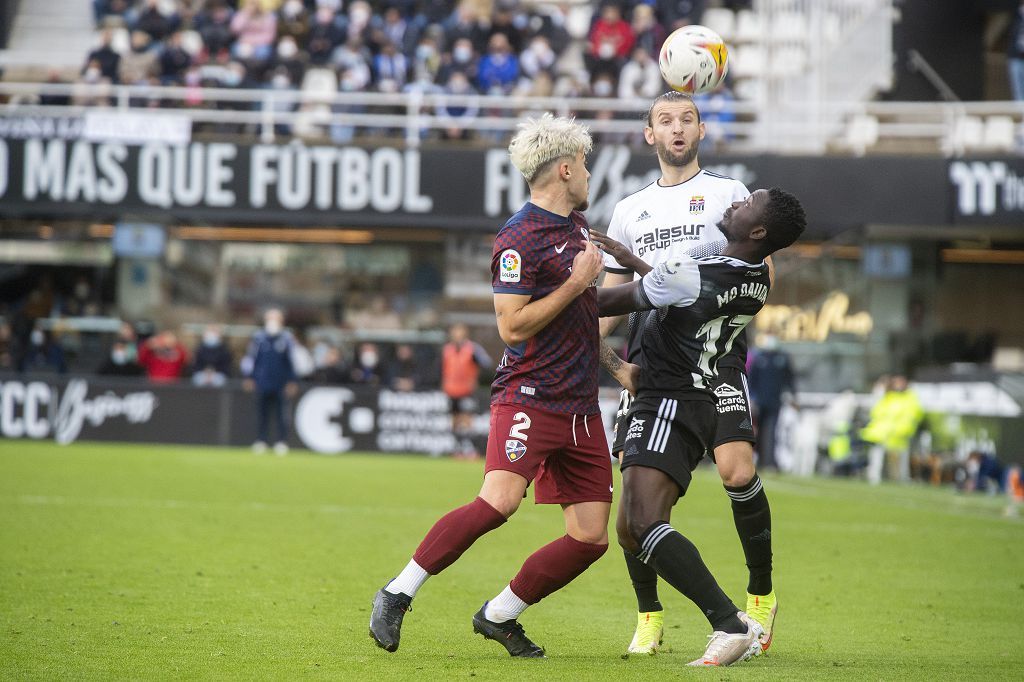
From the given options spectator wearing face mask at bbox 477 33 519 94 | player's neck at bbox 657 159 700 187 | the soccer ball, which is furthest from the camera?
spectator wearing face mask at bbox 477 33 519 94

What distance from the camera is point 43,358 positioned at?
24812mm

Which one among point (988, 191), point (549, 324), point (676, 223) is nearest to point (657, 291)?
point (549, 324)

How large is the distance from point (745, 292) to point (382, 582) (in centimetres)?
321

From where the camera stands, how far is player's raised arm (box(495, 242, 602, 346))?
17.8ft

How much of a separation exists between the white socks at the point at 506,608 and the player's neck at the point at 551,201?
158 centimetres

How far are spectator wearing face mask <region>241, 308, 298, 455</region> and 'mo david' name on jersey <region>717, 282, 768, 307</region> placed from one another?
51.7ft

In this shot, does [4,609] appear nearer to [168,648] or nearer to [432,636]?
[168,648]

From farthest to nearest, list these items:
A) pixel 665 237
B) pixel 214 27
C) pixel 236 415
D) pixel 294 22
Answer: pixel 294 22 → pixel 214 27 → pixel 236 415 → pixel 665 237

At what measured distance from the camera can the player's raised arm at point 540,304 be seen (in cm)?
544

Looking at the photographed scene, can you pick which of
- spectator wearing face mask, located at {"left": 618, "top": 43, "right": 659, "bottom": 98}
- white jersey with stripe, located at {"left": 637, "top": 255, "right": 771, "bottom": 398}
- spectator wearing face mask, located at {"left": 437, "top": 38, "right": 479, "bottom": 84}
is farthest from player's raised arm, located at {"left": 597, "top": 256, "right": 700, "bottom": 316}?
spectator wearing face mask, located at {"left": 437, "top": 38, "right": 479, "bottom": 84}

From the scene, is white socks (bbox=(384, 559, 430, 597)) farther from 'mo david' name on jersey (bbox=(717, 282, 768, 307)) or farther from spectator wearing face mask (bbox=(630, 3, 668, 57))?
spectator wearing face mask (bbox=(630, 3, 668, 57))

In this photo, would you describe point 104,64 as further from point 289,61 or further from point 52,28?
point 52,28

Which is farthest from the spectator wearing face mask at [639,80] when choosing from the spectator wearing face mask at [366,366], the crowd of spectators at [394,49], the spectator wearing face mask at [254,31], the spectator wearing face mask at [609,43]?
the spectator wearing face mask at [254,31]

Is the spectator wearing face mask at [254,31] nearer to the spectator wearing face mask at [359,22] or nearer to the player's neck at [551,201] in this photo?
the spectator wearing face mask at [359,22]
